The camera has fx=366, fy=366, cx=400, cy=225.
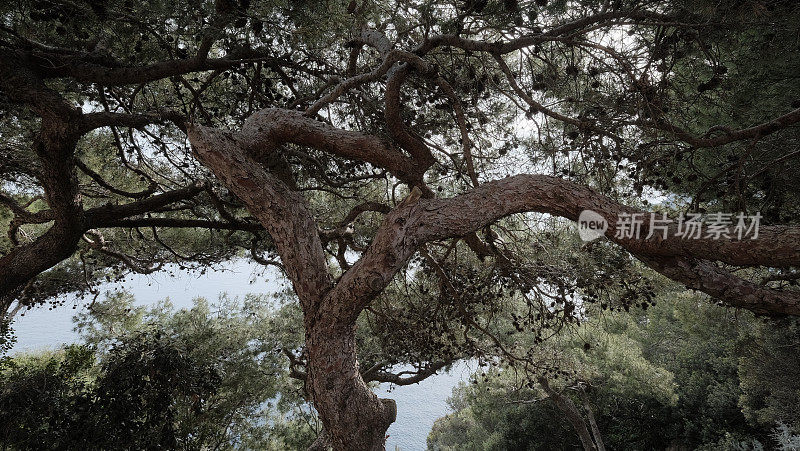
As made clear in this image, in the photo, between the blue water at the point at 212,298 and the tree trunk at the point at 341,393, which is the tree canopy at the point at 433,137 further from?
the blue water at the point at 212,298

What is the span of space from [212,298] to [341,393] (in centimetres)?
698

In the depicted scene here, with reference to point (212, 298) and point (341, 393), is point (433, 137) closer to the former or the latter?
point (341, 393)

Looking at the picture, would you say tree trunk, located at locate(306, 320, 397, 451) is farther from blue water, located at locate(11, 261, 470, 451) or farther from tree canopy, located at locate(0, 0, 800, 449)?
blue water, located at locate(11, 261, 470, 451)

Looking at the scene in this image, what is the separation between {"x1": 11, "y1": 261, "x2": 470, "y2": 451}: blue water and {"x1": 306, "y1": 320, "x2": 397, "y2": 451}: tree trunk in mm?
2036

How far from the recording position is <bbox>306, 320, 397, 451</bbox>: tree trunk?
1627mm

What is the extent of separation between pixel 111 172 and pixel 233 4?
11.9 ft

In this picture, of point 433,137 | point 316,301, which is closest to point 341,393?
point 316,301

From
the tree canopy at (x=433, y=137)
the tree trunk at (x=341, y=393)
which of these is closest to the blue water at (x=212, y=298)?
the tree canopy at (x=433, y=137)

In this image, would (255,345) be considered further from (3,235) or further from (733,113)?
(733,113)

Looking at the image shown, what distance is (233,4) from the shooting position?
2.03 meters

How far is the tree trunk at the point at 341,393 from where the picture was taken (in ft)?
5.34

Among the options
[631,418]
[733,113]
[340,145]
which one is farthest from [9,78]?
[631,418]

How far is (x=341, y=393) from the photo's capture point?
1645 mm

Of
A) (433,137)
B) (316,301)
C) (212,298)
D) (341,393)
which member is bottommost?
(341,393)
